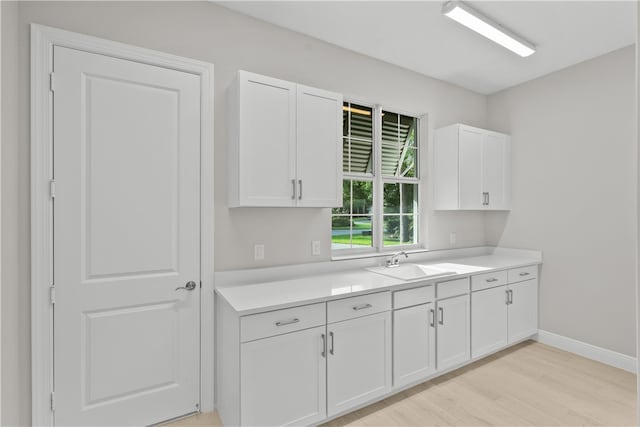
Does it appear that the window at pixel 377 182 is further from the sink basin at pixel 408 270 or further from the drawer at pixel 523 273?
the drawer at pixel 523 273

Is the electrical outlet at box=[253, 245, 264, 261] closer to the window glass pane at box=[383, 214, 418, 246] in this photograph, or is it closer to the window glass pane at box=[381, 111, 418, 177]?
the window glass pane at box=[383, 214, 418, 246]

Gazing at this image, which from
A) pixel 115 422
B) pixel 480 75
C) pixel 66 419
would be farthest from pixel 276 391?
pixel 480 75

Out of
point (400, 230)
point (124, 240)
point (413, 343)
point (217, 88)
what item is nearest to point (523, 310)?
point (400, 230)

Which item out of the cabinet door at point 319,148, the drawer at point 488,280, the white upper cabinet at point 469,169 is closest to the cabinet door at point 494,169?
the white upper cabinet at point 469,169

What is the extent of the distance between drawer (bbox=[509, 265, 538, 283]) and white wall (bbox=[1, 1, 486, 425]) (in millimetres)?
733

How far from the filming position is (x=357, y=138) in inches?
126

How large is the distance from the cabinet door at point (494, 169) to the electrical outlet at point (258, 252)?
2.56 metres

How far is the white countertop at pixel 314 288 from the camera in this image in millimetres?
1928

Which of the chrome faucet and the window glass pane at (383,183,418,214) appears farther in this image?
the window glass pane at (383,183,418,214)

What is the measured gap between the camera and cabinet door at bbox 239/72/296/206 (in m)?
2.17

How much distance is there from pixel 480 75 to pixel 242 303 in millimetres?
3423

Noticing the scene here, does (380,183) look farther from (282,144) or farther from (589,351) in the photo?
(589,351)

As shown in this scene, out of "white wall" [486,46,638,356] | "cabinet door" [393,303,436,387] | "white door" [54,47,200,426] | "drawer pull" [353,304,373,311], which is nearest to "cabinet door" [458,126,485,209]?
"white wall" [486,46,638,356]

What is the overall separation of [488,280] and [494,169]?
1.37m
